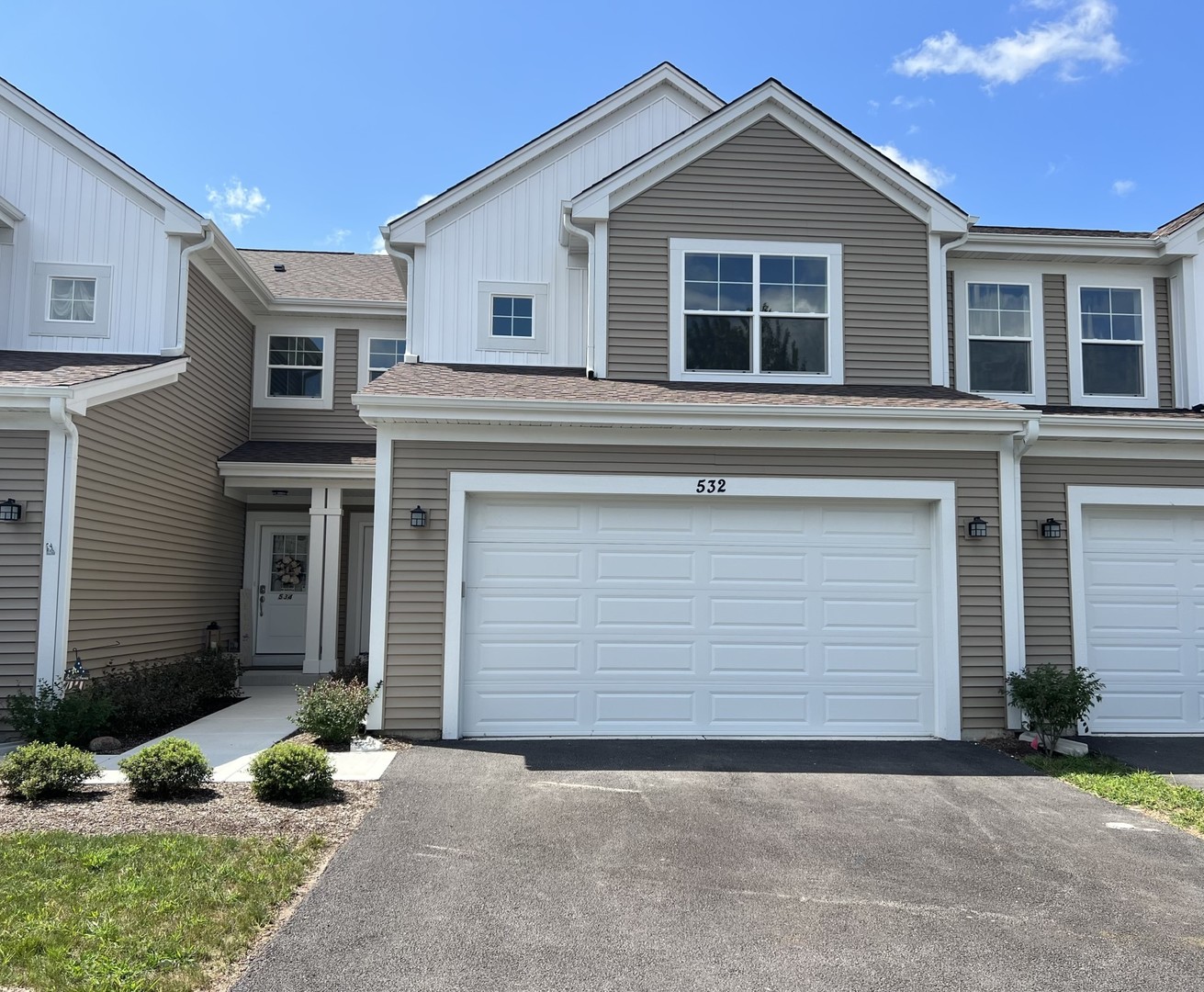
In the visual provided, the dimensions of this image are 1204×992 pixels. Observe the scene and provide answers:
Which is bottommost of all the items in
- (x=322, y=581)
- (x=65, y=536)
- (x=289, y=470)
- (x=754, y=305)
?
(x=322, y=581)

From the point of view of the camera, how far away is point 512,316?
37.1ft

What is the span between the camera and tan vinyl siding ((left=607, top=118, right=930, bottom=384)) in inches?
402

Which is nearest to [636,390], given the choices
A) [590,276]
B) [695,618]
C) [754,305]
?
[590,276]

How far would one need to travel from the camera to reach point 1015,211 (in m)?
12.5

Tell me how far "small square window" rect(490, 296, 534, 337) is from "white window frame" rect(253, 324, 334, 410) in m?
4.34

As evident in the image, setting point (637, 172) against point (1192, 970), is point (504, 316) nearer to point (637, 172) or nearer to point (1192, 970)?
point (637, 172)

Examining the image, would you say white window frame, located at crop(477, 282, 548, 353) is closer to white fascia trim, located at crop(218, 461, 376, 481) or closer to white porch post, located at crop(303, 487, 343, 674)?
white fascia trim, located at crop(218, 461, 376, 481)

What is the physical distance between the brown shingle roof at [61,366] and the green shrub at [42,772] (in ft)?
12.9

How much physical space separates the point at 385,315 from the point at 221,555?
14.8ft

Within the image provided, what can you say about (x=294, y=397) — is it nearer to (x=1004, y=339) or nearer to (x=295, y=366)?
(x=295, y=366)

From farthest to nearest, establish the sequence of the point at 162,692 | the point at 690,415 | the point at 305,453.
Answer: the point at 305,453 < the point at 162,692 < the point at 690,415

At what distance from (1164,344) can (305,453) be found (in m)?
11.8

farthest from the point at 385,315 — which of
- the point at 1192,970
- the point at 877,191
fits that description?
the point at 1192,970

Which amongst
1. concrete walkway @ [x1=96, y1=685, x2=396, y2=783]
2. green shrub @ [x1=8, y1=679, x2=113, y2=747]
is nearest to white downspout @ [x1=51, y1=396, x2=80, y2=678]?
green shrub @ [x1=8, y1=679, x2=113, y2=747]
